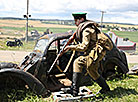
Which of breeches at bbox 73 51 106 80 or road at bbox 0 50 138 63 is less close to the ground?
breeches at bbox 73 51 106 80

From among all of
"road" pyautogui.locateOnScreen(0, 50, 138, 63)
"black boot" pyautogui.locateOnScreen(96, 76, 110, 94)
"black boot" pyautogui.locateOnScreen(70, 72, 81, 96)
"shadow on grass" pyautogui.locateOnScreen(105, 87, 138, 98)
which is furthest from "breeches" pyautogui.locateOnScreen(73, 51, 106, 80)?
"road" pyautogui.locateOnScreen(0, 50, 138, 63)

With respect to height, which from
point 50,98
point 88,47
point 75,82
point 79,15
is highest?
point 79,15

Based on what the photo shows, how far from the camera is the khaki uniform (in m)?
4.76

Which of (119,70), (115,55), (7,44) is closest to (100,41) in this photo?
(115,55)

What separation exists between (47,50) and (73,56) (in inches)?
37.2

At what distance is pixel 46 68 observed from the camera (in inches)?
213

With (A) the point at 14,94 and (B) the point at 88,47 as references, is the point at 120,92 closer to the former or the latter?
(B) the point at 88,47

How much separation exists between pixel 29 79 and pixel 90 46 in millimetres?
1726

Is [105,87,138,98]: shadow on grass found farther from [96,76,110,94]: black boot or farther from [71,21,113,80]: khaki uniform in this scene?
[71,21,113,80]: khaki uniform

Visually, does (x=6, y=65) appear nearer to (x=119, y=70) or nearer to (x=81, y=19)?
(x=81, y=19)

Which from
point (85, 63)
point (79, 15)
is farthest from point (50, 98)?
point (79, 15)

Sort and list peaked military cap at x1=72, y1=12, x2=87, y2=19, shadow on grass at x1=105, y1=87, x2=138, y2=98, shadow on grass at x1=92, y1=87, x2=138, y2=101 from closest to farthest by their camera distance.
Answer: peaked military cap at x1=72, y1=12, x2=87, y2=19 < shadow on grass at x1=92, y1=87, x2=138, y2=101 < shadow on grass at x1=105, y1=87, x2=138, y2=98

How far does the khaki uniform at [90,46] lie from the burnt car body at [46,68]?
37.8 inches

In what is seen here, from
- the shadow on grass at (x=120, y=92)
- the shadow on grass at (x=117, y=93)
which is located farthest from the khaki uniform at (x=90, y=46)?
the shadow on grass at (x=120, y=92)
